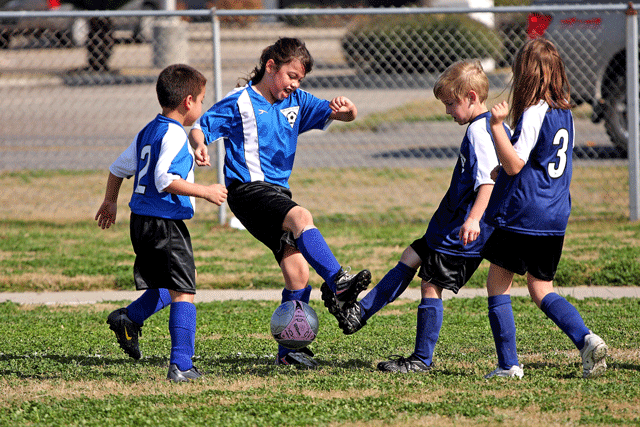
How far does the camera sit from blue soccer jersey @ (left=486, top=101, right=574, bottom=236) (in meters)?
3.89

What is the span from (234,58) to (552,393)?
1574 centimetres

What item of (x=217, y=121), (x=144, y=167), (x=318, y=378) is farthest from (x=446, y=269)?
(x=144, y=167)

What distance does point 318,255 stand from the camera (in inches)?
165

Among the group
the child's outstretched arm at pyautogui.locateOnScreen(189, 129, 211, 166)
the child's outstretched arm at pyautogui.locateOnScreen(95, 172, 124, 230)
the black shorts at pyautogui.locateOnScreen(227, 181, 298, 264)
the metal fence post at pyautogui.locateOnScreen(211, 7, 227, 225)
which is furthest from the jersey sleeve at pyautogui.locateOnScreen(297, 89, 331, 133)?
the metal fence post at pyautogui.locateOnScreen(211, 7, 227, 225)

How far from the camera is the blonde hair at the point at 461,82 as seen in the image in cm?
415

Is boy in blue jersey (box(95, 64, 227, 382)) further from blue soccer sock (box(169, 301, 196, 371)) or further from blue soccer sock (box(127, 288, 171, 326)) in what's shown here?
blue soccer sock (box(127, 288, 171, 326))

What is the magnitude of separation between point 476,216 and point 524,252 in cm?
30

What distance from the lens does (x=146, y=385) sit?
13.3 feet

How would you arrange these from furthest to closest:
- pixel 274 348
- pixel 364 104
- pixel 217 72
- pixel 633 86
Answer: pixel 364 104 → pixel 217 72 → pixel 633 86 → pixel 274 348

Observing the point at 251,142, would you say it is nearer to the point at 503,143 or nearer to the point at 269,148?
the point at 269,148

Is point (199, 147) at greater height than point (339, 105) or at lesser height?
lesser

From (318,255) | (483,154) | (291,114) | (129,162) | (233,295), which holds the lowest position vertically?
(233,295)

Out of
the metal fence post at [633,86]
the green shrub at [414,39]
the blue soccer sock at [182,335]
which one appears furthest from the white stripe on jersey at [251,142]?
the green shrub at [414,39]

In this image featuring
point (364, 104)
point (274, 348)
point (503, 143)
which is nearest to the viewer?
point (503, 143)
